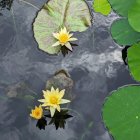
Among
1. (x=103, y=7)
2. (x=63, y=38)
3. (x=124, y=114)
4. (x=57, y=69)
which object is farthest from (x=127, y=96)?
(x=103, y=7)

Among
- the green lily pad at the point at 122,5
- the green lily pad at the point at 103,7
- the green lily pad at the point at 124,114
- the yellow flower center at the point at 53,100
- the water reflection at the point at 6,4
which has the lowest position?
the green lily pad at the point at 124,114

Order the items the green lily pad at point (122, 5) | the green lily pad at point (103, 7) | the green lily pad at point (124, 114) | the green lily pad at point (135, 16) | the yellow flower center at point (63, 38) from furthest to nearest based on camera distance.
Answer: the green lily pad at point (103, 7)
the yellow flower center at point (63, 38)
the green lily pad at point (122, 5)
the green lily pad at point (135, 16)
the green lily pad at point (124, 114)

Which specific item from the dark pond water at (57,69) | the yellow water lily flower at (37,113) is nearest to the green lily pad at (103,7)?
the dark pond water at (57,69)

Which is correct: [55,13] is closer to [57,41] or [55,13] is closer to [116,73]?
[57,41]

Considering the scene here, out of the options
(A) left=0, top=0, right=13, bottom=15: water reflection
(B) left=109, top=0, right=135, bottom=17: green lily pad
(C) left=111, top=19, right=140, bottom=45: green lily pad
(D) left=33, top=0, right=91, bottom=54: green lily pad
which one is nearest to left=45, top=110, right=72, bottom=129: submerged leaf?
(D) left=33, top=0, right=91, bottom=54: green lily pad

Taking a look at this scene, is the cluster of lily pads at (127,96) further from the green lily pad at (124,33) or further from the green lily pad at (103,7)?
the green lily pad at (103,7)

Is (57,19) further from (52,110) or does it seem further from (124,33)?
(52,110)

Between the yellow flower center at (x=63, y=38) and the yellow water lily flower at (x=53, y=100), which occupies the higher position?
the yellow flower center at (x=63, y=38)
